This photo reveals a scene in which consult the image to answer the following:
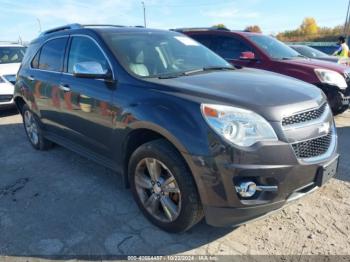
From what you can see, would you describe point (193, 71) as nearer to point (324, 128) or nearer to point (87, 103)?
point (87, 103)

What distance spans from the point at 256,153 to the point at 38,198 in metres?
2.55

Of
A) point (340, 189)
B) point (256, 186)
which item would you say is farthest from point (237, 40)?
point (256, 186)

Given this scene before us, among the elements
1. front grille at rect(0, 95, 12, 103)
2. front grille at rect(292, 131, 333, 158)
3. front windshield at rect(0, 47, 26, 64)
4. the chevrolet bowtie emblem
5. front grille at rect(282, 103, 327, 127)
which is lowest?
front grille at rect(0, 95, 12, 103)

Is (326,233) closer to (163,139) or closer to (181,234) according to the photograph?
(181,234)

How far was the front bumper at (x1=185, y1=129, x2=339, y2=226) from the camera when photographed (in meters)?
2.33

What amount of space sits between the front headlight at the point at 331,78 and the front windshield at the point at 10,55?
8464 mm

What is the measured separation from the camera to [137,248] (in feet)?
9.02

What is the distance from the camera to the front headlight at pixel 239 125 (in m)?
2.37

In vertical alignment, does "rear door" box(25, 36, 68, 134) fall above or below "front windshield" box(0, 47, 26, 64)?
above

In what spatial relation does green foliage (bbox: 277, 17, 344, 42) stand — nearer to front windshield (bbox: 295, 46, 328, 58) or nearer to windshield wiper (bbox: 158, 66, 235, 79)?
front windshield (bbox: 295, 46, 328, 58)

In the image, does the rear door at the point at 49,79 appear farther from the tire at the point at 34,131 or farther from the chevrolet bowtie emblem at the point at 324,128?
the chevrolet bowtie emblem at the point at 324,128

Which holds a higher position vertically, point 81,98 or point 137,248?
point 81,98

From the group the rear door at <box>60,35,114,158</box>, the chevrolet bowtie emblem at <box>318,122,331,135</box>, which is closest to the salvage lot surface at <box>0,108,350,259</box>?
the rear door at <box>60,35,114,158</box>

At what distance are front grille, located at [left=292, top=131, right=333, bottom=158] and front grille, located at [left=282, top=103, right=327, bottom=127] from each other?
0.17 metres
